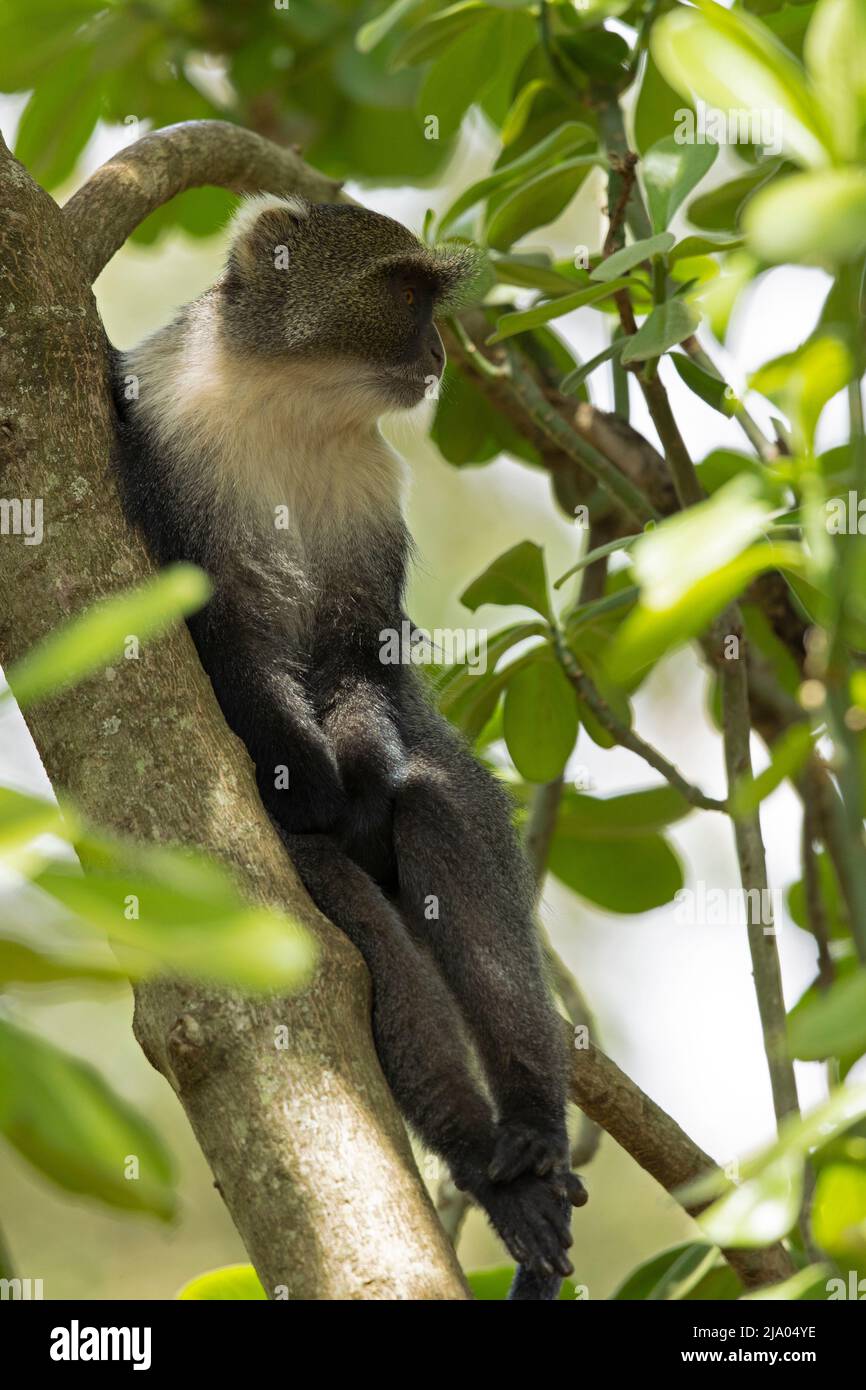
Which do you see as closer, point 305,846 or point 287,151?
point 305,846

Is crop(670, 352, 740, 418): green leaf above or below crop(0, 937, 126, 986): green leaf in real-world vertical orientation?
above

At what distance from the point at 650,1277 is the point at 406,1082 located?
1.19 metres

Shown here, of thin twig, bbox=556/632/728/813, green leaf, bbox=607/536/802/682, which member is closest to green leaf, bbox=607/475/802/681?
green leaf, bbox=607/536/802/682

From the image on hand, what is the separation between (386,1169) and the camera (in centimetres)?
299

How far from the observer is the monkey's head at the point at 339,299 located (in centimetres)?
579

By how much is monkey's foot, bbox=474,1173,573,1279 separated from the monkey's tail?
2cm

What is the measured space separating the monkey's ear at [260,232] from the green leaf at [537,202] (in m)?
0.95

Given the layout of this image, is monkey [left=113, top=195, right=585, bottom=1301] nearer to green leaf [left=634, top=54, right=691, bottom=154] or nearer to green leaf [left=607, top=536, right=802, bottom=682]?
green leaf [left=634, top=54, right=691, bottom=154]

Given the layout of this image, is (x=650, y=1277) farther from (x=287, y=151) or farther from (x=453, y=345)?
(x=287, y=151)

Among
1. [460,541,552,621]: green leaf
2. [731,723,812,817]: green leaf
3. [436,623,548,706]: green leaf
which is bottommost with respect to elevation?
[731,723,812,817]: green leaf

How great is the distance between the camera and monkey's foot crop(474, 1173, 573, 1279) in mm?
4062

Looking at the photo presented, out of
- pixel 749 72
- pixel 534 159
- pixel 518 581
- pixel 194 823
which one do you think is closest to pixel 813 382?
pixel 749 72

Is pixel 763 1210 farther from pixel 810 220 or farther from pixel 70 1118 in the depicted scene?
pixel 810 220
